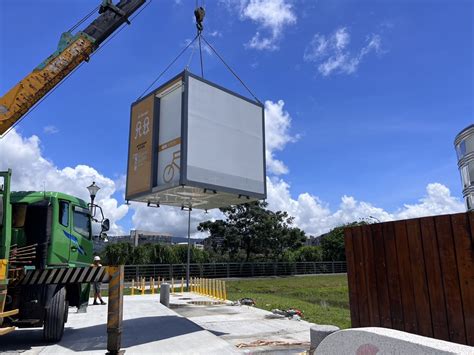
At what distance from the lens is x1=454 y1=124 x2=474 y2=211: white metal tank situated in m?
4.85

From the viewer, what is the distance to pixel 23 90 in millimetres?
11500

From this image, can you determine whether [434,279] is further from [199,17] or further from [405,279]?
[199,17]

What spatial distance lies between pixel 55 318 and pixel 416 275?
7.20 metres

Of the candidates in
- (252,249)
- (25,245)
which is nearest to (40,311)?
(25,245)

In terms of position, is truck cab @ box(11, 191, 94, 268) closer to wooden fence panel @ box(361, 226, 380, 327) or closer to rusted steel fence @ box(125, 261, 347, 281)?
wooden fence panel @ box(361, 226, 380, 327)

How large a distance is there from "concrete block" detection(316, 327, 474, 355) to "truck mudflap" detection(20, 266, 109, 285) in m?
5.31

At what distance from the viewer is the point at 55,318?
8.45 meters

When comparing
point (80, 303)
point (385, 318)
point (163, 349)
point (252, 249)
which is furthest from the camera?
point (252, 249)

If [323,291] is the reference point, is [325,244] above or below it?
above

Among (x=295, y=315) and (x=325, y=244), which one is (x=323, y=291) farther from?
(x=325, y=244)

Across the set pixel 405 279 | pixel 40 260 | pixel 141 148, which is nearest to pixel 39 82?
pixel 141 148

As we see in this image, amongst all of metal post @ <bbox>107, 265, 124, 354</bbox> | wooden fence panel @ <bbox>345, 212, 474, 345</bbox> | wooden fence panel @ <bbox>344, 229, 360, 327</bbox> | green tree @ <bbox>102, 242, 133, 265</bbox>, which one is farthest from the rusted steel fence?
wooden fence panel @ <bbox>345, 212, 474, 345</bbox>

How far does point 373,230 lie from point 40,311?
6781 millimetres

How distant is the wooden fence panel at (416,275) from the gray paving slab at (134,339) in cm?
318
